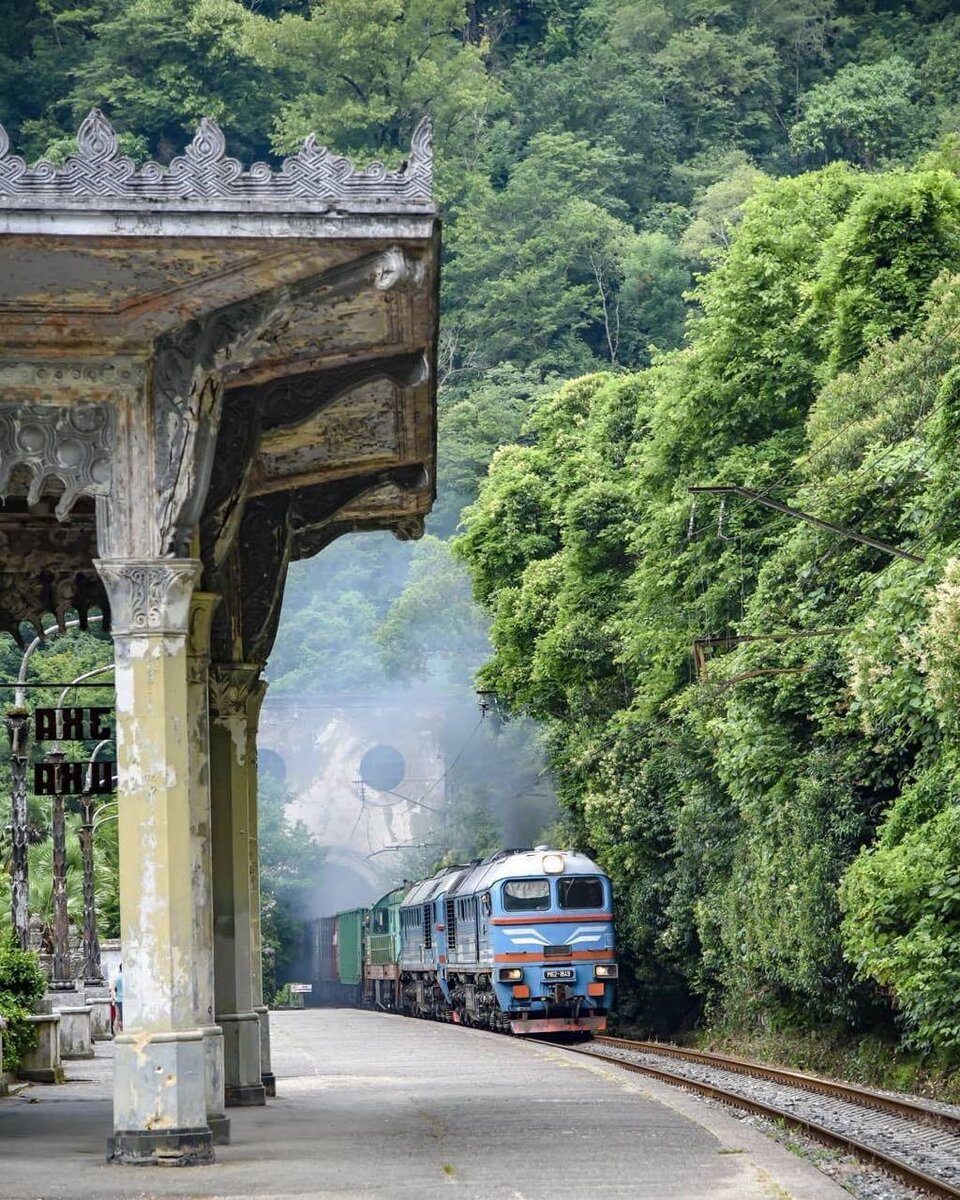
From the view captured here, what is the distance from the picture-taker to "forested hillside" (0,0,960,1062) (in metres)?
25.0

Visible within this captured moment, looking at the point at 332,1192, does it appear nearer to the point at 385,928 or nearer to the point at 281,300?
the point at 281,300

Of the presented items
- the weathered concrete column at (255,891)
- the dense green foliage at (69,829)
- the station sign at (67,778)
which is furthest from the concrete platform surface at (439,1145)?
the dense green foliage at (69,829)

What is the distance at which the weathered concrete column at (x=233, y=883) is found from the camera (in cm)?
1703

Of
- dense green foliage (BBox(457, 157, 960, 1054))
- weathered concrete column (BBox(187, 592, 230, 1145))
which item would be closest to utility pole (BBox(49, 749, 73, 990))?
dense green foliage (BBox(457, 157, 960, 1054))

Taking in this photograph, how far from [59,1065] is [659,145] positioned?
72.6m

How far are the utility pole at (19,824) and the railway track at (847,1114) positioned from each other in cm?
803

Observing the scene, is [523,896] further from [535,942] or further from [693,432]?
[693,432]

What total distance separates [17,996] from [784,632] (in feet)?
35.7

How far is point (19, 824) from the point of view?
2544 cm

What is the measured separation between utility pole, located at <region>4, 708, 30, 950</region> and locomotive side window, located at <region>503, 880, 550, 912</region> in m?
8.91

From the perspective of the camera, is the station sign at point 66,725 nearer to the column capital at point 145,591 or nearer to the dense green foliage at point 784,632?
the column capital at point 145,591

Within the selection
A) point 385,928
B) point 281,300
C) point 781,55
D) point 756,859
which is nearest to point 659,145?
point 781,55

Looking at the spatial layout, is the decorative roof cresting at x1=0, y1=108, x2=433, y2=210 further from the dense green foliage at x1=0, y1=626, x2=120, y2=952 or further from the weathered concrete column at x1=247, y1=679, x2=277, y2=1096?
the dense green foliage at x1=0, y1=626, x2=120, y2=952

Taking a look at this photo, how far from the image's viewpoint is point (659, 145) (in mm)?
89688
